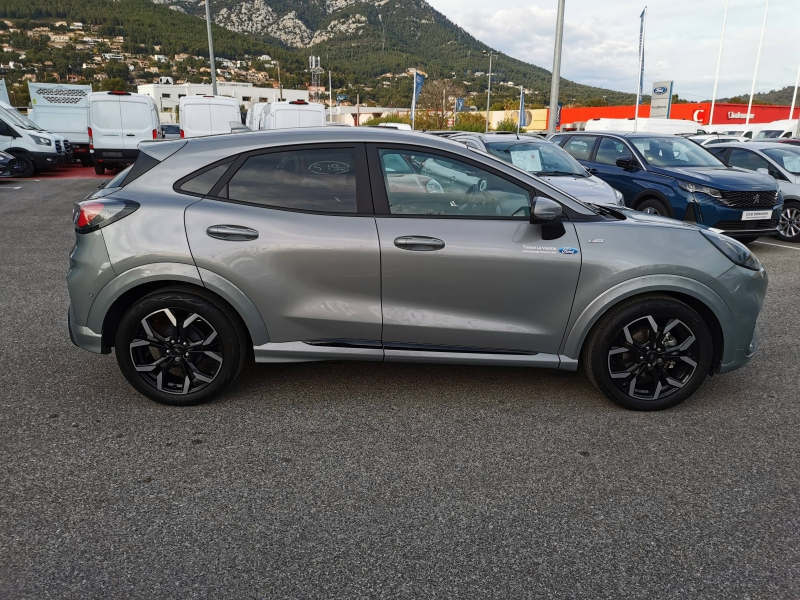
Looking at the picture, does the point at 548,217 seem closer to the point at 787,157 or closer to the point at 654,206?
the point at 654,206

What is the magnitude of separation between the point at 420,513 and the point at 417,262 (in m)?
1.41

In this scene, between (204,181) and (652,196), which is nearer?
(204,181)

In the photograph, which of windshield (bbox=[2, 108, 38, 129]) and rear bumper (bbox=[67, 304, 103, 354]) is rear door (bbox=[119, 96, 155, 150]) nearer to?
windshield (bbox=[2, 108, 38, 129])

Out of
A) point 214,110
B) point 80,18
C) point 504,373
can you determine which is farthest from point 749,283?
point 80,18

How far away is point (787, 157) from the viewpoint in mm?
10914

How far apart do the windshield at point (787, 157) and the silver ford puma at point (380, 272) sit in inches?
328

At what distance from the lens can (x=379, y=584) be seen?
2352 millimetres

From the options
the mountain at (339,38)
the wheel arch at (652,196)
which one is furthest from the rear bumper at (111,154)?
the mountain at (339,38)

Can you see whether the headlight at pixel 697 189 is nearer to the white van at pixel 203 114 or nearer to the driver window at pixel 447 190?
the driver window at pixel 447 190

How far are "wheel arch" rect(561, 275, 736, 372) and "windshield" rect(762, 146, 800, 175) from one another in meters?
8.35

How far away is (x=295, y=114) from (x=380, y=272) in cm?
Answer: 1579

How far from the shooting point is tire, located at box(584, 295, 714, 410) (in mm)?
3730

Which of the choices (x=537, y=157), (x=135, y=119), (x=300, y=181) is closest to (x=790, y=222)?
(x=537, y=157)

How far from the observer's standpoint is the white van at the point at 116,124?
18953 mm
